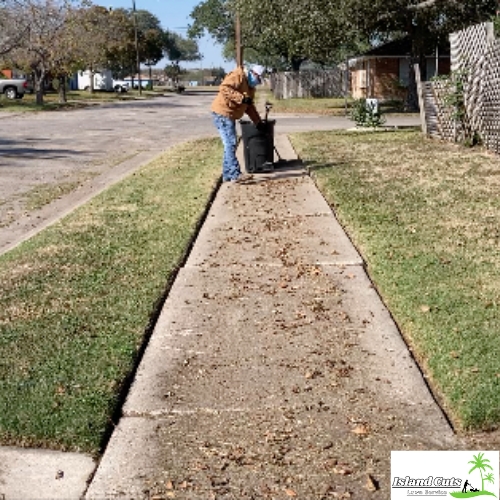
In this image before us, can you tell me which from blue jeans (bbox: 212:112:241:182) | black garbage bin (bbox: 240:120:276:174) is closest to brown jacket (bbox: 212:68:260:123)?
blue jeans (bbox: 212:112:241:182)

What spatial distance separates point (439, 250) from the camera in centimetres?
684

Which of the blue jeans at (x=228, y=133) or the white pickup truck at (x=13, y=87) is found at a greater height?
the white pickup truck at (x=13, y=87)

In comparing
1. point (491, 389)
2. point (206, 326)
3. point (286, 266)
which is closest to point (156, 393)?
point (206, 326)

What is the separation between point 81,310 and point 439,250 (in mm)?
3107

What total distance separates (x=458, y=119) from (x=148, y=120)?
56.2 ft

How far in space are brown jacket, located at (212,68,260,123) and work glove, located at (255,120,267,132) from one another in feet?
2.53

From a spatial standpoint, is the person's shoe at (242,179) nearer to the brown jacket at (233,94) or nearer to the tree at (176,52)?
the brown jacket at (233,94)

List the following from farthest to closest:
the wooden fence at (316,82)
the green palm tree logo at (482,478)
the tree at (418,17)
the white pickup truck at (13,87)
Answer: the wooden fence at (316,82), the white pickup truck at (13,87), the tree at (418,17), the green palm tree logo at (482,478)

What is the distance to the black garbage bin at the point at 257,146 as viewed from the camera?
1234 cm

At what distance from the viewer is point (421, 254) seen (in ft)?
22.0

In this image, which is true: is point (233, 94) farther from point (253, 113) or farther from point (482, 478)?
point (482, 478)

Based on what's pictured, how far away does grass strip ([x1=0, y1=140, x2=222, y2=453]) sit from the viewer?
387 centimetres

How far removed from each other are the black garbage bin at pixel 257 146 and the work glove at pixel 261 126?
0.02m

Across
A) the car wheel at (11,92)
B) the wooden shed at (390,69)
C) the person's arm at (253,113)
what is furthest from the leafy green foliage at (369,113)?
the car wheel at (11,92)
